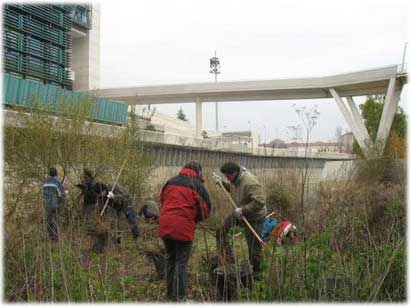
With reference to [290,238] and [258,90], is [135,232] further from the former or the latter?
[258,90]

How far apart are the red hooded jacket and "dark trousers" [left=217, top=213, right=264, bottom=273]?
333 millimetres

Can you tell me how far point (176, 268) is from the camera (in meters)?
4.66

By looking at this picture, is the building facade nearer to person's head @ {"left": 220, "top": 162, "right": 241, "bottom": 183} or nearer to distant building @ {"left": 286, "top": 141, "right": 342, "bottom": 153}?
distant building @ {"left": 286, "top": 141, "right": 342, "bottom": 153}

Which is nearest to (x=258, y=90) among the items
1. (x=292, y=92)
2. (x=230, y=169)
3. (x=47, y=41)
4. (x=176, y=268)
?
(x=292, y=92)

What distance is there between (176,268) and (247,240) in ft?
4.05

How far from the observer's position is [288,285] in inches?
136

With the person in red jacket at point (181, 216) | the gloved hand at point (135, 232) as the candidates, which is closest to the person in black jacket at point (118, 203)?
the gloved hand at point (135, 232)

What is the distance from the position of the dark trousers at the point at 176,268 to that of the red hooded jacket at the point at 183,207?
0.48 feet

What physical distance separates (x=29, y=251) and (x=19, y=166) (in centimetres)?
533

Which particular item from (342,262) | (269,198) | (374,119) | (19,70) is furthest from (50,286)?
(374,119)

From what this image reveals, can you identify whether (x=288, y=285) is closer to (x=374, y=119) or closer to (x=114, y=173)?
(x=114, y=173)

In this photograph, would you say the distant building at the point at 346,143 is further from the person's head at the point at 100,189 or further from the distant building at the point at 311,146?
the person's head at the point at 100,189

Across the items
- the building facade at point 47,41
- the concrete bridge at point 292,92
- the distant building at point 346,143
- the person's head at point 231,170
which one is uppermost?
the building facade at point 47,41

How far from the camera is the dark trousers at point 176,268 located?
182 inches
